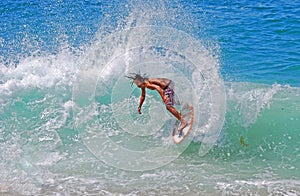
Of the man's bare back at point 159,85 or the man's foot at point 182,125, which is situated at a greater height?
the man's bare back at point 159,85

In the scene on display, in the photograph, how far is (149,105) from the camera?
11.1 m

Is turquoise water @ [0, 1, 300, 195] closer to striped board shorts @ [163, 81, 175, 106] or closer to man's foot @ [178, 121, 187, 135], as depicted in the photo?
man's foot @ [178, 121, 187, 135]

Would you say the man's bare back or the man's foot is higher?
the man's bare back

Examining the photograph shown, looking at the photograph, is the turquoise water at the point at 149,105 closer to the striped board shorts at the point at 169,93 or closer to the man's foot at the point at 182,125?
the man's foot at the point at 182,125

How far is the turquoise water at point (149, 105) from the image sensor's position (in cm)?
791

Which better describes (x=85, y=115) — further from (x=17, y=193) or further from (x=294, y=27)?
(x=294, y=27)

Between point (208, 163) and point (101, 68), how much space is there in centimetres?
581

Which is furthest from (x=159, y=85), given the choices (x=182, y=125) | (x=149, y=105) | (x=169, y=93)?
(x=149, y=105)

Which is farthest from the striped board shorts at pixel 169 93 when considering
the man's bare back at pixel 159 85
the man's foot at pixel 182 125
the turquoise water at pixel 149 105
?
the turquoise water at pixel 149 105

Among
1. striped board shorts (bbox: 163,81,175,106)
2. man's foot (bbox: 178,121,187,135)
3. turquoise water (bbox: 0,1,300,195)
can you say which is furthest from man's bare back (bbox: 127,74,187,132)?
turquoise water (bbox: 0,1,300,195)

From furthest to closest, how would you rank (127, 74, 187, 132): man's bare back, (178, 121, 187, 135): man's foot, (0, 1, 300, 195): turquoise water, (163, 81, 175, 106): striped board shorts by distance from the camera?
(178, 121, 187, 135): man's foot < (0, 1, 300, 195): turquoise water < (163, 81, 175, 106): striped board shorts < (127, 74, 187, 132): man's bare back

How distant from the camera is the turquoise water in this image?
791 cm

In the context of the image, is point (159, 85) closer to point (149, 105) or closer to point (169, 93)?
point (169, 93)

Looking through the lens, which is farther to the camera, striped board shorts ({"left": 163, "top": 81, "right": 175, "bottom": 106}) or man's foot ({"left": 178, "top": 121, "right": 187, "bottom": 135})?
A: man's foot ({"left": 178, "top": 121, "right": 187, "bottom": 135})
